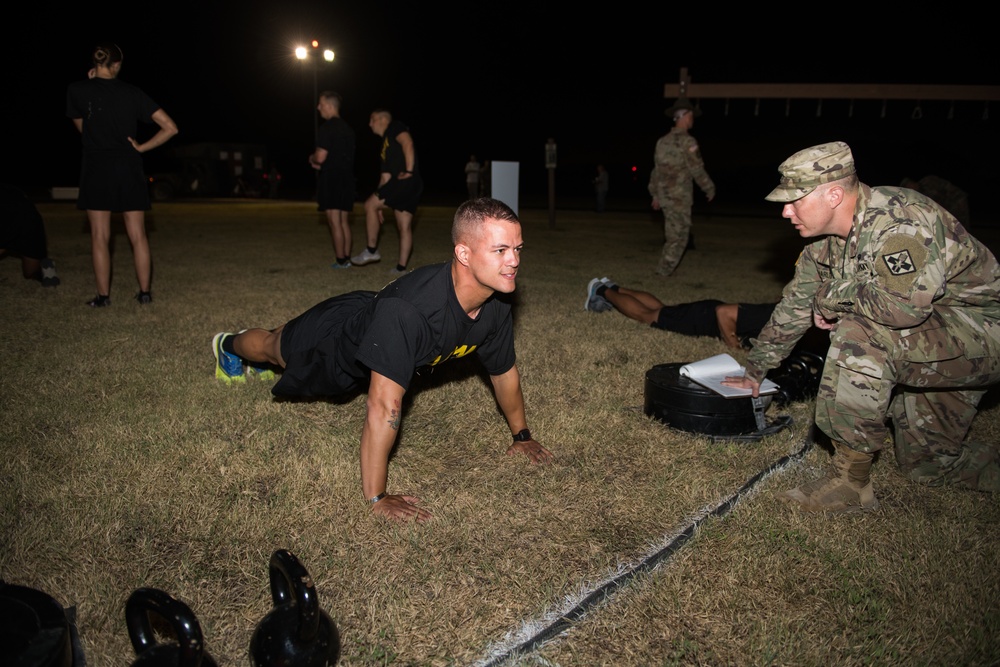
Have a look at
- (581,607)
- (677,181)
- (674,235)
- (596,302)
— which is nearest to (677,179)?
(677,181)

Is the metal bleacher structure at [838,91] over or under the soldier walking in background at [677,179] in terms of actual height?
over

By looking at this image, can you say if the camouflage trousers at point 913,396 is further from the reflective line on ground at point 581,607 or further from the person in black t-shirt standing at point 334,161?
the person in black t-shirt standing at point 334,161

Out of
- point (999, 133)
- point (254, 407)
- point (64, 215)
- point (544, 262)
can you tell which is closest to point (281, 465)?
point (254, 407)

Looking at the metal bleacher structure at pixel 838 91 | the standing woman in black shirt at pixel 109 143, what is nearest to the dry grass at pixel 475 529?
the standing woman in black shirt at pixel 109 143

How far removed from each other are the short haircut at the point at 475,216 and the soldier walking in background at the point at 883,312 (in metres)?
1.06

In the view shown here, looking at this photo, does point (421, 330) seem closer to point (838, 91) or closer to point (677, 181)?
point (677, 181)

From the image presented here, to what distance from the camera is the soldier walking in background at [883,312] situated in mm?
2434

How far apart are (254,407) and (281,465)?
0.80m

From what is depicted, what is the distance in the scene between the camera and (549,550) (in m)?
2.40

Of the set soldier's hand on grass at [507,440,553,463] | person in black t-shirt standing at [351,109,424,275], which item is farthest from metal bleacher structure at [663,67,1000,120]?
soldier's hand on grass at [507,440,553,463]

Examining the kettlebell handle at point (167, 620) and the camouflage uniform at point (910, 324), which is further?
the camouflage uniform at point (910, 324)

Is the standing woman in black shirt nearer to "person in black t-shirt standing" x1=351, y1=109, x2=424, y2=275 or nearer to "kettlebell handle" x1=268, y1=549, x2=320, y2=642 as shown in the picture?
"person in black t-shirt standing" x1=351, y1=109, x2=424, y2=275

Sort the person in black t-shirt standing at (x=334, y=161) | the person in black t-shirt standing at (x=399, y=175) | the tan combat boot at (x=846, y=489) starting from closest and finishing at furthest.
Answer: the tan combat boot at (x=846, y=489) < the person in black t-shirt standing at (x=399, y=175) < the person in black t-shirt standing at (x=334, y=161)

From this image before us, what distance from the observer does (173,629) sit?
4.31ft
